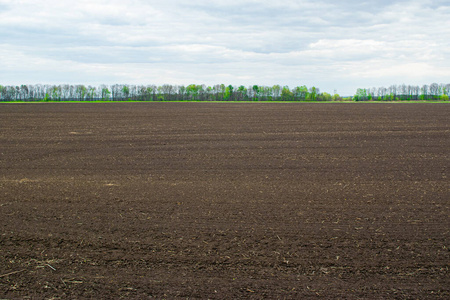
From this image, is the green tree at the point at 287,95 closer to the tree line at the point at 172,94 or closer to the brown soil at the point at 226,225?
the tree line at the point at 172,94

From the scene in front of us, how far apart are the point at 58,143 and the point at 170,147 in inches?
219

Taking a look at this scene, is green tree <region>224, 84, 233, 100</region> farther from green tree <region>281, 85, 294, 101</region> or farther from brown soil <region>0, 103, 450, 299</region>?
brown soil <region>0, 103, 450, 299</region>

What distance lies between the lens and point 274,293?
415cm

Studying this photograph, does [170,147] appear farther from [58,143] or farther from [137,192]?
[137,192]

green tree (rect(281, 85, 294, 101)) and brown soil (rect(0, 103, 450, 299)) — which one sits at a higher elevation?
green tree (rect(281, 85, 294, 101))

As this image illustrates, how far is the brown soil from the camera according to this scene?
4.37m

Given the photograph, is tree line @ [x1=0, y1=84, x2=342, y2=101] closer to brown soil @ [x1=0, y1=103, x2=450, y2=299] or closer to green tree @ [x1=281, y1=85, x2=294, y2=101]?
green tree @ [x1=281, y1=85, x2=294, y2=101]

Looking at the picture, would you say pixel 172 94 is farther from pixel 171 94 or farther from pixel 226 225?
pixel 226 225

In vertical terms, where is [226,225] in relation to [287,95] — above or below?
below

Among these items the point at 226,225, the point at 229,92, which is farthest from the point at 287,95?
the point at 226,225

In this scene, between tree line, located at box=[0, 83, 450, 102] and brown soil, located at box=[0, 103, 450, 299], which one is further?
tree line, located at box=[0, 83, 450, 102]

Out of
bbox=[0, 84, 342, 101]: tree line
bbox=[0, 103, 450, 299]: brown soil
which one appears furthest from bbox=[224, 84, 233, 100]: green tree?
bbox=[0, 103, 450, 299]: brown soil

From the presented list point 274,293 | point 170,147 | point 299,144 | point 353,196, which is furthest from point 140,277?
point 299,144

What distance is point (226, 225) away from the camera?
240 inches
